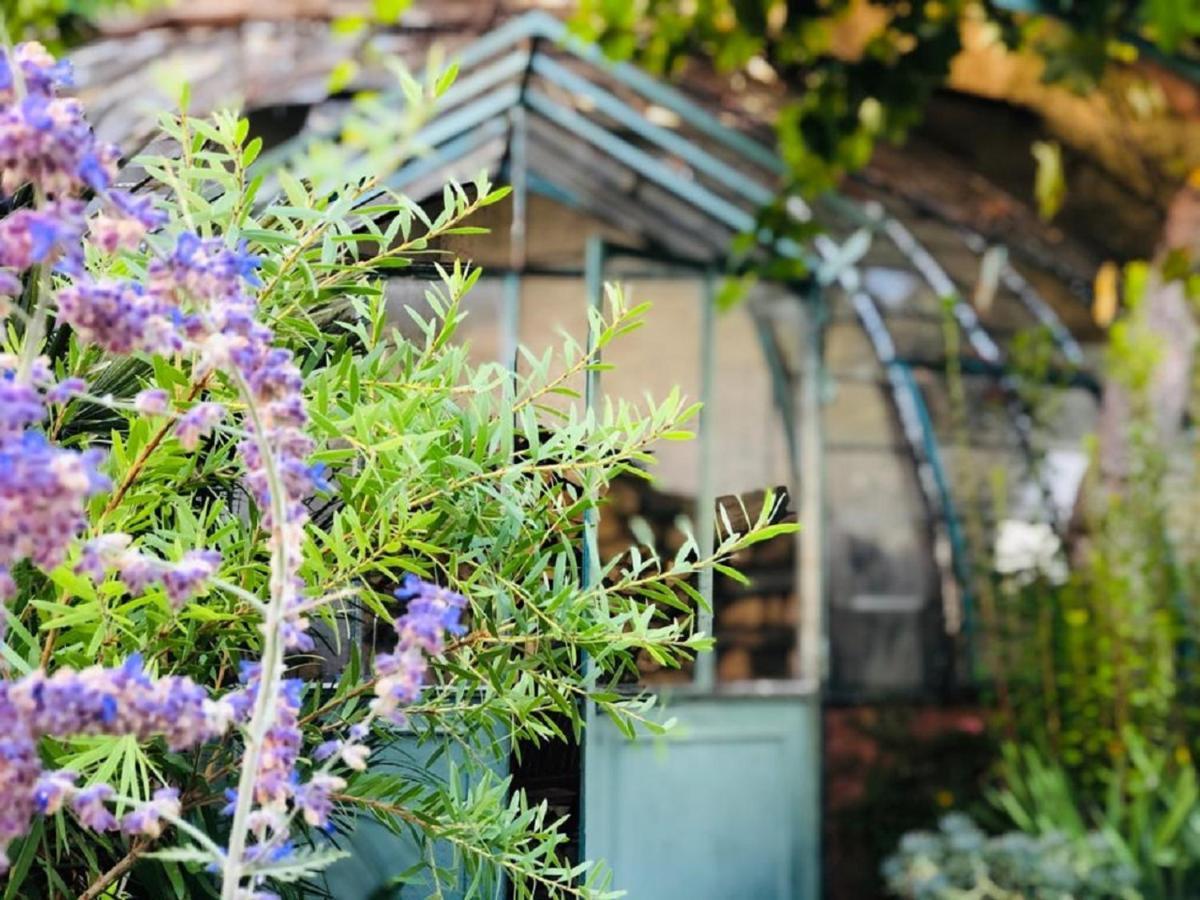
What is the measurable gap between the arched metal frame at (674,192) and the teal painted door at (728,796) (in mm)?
179

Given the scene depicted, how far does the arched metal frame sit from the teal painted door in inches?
7.0

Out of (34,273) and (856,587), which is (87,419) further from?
(856,587)

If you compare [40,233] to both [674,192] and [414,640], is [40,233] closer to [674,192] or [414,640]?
[414,640]

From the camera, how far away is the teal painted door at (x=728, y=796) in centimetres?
426

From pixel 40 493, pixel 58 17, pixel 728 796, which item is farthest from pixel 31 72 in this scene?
pixel 728 796

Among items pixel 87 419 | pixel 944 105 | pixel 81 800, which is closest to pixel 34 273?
pixel 87 419

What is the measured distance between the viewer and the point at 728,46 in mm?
A: 3854

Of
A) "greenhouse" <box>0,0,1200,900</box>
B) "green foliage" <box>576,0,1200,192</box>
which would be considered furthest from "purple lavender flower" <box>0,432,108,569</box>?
"green foliage" <box>576,0,1200,192</box>

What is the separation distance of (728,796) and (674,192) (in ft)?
6.22

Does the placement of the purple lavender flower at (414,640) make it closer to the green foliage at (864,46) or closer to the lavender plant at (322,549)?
the lavender plant at (322,549)

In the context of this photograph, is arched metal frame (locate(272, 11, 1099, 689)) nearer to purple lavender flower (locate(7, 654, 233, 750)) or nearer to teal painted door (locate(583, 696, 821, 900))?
teal painted door (locate(583, 696, 821, 900))

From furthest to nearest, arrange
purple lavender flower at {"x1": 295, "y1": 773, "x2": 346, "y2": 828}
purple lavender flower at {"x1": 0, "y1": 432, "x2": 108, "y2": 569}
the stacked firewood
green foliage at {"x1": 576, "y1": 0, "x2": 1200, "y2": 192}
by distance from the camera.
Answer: the stacked firewood
green foliage at {"x1": 576, "y1": 0, "x2": 1200, "y2": 192}
purple lavender flower at {"x1": 295, "y1": 773, "x2": 346, "y2": 828}
purple lavender flower at {"x1": 0, "y1": 432, "x2": 108, "y2": 569}

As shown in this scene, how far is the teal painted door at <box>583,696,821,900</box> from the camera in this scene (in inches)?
168

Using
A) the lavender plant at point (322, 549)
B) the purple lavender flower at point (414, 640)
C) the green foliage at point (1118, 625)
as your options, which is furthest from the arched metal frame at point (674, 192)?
the purple lavender flower at point (414, 640)
